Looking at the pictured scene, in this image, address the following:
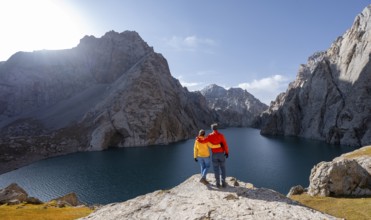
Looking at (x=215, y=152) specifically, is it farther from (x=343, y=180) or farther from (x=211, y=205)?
(x=343, y=180)

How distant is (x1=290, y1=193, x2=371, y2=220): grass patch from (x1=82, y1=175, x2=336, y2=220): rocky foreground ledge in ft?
48.4

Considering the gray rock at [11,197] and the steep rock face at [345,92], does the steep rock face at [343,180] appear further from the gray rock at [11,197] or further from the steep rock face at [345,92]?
the steep rock face at [345,92]

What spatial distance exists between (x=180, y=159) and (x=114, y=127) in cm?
7854

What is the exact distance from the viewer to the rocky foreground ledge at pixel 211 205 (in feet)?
53.6

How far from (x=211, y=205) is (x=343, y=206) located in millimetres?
23425

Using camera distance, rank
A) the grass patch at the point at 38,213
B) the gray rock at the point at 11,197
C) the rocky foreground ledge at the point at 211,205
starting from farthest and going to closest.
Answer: the gray rock at the point at 11,197, the grass patch at the point at 38,213, the rocky foreground ledge at the point at 211,205

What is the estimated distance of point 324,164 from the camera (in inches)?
1710

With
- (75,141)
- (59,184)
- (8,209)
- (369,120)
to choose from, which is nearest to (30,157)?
(75,141)

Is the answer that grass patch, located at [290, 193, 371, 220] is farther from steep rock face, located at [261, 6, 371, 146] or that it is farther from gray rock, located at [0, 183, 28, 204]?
steep rock face, located at [261, 6, 371, 146]


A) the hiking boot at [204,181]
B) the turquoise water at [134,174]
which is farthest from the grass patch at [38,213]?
the turquoise water at [134,174]

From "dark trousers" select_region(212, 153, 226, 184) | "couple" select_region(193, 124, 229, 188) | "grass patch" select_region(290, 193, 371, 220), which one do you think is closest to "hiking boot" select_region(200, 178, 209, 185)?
"couple" select_region(193, 124, 229, 188)

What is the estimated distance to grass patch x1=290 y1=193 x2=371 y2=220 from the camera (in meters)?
29.5

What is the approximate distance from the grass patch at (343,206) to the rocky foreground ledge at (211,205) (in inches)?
581

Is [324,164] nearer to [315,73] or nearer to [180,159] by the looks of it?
[180,159]
